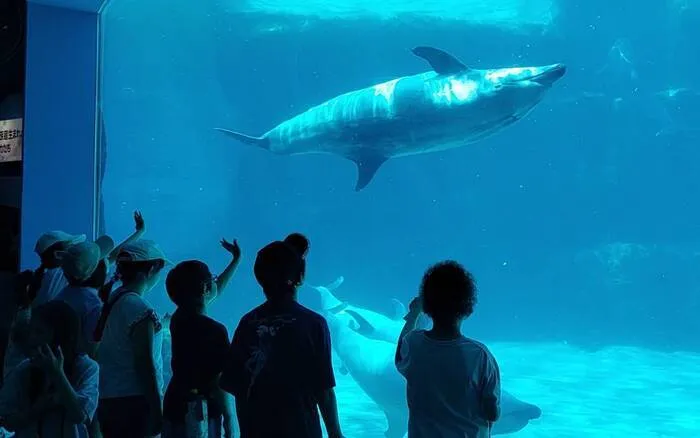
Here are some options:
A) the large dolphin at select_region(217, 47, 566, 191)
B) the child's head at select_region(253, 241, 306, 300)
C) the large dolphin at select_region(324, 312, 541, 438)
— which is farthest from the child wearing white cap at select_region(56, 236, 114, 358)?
the large dolphin at select_region(324, 312, 541, 438)

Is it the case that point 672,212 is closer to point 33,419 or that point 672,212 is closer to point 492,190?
point 492,190

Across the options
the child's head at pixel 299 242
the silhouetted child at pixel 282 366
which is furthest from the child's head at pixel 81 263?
the silhouetted child at pixel 282 366

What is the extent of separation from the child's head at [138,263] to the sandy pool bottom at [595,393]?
8479mm

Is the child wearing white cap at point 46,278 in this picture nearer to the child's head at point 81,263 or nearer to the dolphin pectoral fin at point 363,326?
the child's head at point 81,263

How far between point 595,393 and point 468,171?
65.8 ft

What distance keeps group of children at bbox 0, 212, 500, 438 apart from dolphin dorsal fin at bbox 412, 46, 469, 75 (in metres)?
3.93

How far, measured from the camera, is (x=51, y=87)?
6.00 m

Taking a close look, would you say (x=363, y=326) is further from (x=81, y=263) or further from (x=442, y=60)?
(x=81, y=263)

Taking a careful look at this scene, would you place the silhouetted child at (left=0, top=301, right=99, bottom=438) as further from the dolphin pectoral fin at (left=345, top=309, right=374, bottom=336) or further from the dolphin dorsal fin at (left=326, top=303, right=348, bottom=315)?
the dolphin dorsal fin at (left=326, top=303, right=348, bottom=315)

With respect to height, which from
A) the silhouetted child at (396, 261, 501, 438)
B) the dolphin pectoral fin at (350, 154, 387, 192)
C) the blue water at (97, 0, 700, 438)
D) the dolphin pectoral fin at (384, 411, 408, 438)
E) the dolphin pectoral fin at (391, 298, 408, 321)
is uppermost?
the blue water at (97, 0, 700, 438)

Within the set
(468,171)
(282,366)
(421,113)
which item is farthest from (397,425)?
(468,171)

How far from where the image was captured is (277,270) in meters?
2.83

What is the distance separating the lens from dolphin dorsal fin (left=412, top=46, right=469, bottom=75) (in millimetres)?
6808

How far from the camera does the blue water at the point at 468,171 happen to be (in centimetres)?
2694
